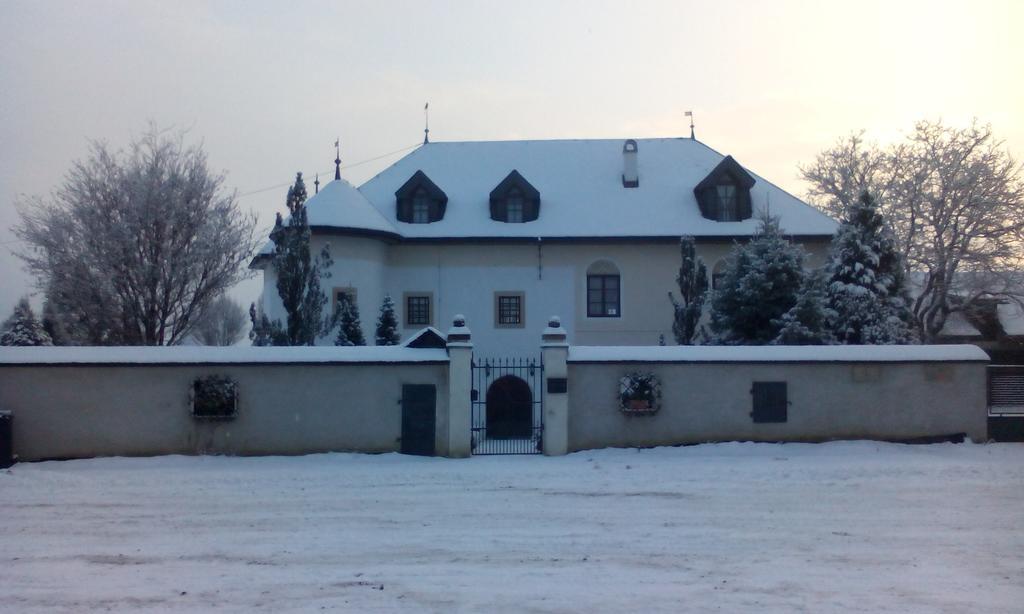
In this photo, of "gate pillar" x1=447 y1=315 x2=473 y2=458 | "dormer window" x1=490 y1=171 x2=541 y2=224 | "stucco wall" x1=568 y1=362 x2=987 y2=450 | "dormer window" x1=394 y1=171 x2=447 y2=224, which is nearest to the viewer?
"gate pillar" x1=447 y1=315 x2=473 y2=458

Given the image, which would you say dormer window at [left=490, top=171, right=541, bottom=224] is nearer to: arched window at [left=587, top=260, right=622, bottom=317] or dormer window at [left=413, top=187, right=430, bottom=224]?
dormer window at [left=413, top=187, right=430, bottom=224]

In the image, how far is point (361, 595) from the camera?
29.2ft

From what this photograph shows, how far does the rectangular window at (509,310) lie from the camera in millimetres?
32469

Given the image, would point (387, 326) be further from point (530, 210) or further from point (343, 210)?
point (530, 210)

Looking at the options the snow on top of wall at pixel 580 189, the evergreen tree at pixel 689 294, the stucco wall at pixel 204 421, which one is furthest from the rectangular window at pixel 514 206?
the stucco wall at pixel 204 421

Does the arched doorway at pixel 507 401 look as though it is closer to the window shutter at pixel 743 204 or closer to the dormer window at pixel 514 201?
the dormer window at pixel 514 201

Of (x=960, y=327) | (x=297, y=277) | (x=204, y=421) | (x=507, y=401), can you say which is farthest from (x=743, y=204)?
(x=204, y=421)

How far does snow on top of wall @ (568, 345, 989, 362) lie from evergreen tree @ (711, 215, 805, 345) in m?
5.08

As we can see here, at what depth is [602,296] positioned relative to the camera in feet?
107

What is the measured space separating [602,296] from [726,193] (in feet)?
18.6

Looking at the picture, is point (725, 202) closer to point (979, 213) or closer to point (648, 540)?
point (979, 213)

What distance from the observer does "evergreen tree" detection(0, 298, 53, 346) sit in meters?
40.6

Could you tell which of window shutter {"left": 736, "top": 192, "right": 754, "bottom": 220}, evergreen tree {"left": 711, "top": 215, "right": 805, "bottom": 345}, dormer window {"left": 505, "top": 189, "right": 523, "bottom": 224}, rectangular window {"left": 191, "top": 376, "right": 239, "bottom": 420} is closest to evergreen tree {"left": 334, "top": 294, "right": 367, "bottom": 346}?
dormer window {"left": 505, "top": 189, "right": 523, "bottom": 224}

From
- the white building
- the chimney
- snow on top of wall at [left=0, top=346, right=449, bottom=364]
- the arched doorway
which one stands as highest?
the chimney
